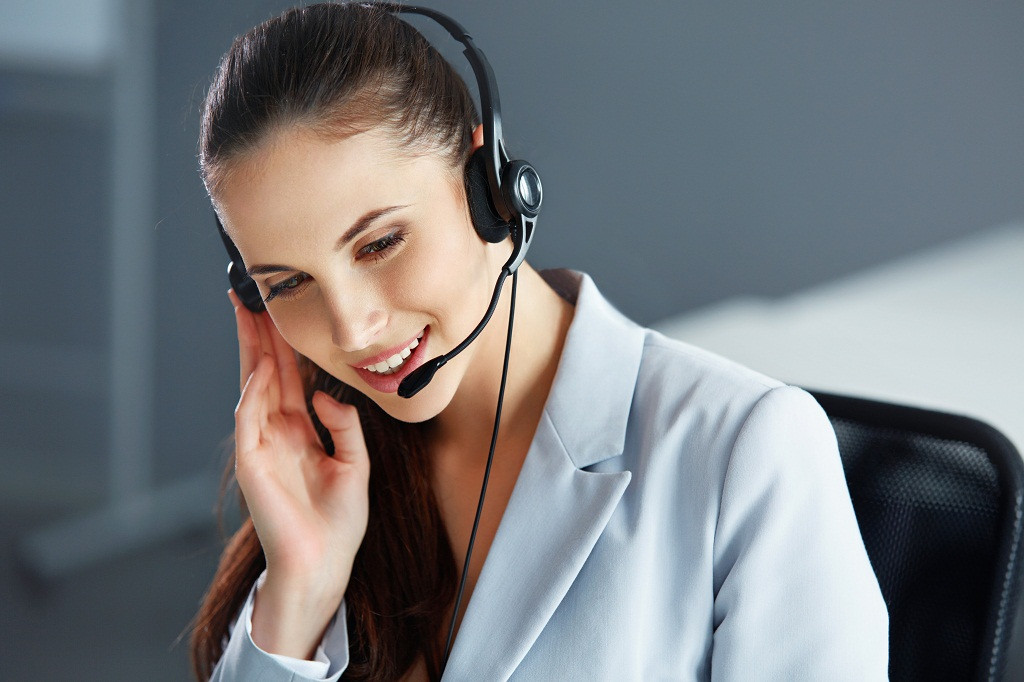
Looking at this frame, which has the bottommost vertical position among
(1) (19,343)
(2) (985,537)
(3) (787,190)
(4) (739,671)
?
(1) (19,343)

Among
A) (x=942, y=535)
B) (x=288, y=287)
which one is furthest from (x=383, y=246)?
(x=942, y=535)

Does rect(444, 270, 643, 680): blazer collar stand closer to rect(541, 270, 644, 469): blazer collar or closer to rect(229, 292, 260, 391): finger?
rect(541, 270, 644, 469): blazer collar

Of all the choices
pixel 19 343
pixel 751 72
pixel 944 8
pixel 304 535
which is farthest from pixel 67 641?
pixel 944 8

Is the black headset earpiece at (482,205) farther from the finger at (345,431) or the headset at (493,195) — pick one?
the finger at (345,431)

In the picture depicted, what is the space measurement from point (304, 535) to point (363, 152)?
1.50 ft

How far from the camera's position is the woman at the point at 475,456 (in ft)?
2.82

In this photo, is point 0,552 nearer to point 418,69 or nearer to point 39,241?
point 39,241

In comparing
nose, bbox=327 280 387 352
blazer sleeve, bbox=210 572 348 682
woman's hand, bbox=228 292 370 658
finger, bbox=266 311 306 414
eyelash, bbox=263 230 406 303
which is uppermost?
eyelash, bbox=263 230 406 303

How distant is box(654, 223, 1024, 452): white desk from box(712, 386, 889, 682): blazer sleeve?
971 mm

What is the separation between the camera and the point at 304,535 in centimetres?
106

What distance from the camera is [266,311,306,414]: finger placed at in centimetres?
119

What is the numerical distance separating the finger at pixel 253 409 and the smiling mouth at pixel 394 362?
0.20 meters

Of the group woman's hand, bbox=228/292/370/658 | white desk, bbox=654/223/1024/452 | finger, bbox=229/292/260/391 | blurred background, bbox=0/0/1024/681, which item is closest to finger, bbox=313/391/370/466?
woman's hand, bbox=228/292/370/658

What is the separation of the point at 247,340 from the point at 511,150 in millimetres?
642
